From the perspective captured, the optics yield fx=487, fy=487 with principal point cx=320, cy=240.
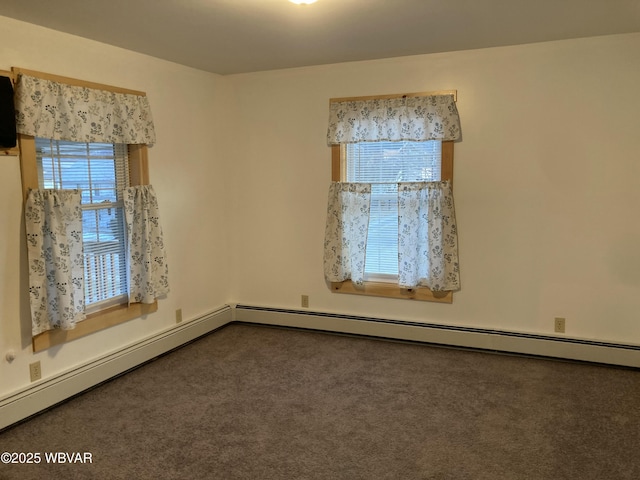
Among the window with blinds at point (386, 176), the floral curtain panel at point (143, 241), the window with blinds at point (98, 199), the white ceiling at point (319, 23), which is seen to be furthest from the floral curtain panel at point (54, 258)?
the window with blinds at point (386, 176)

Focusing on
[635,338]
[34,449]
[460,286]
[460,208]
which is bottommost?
[34,449]

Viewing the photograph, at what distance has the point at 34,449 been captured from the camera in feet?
9.00

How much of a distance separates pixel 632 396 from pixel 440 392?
1276mm

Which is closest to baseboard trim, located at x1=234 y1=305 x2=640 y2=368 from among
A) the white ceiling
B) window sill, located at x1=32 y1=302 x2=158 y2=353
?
A: window sill, located at x1=32 y1=302 x2=158 y2=353

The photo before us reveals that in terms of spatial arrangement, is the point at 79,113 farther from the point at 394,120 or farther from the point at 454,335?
the point at 454,335

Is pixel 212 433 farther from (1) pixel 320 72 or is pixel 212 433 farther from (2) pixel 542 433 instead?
(1) pixel 320 72

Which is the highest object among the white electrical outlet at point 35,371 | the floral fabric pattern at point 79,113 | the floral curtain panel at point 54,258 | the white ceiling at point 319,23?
the white ceiling at point 319,23

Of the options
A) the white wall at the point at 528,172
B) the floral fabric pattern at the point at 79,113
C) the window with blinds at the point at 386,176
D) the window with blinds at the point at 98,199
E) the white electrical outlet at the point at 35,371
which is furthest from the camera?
the window with blinds at the point at 386,176

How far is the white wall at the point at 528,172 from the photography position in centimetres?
368

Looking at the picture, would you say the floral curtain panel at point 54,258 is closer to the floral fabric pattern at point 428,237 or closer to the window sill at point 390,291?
the window sill at point 390,291

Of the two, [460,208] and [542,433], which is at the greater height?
[460,208]

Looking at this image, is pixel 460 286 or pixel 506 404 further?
pixel 460 286

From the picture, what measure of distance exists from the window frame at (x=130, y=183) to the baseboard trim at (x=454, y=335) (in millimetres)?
1305

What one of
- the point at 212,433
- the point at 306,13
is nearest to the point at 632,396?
the point at 212,433
